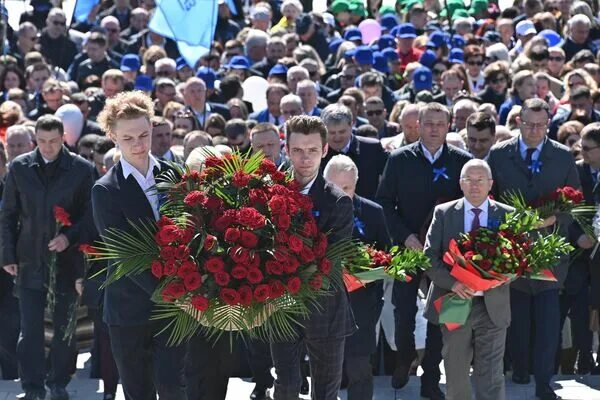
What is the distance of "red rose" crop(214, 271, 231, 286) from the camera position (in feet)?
23.1

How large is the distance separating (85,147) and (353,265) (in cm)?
462

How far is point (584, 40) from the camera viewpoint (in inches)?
699

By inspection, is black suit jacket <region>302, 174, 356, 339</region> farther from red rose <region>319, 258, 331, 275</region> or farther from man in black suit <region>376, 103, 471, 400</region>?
man in black suit <region>376, 103, 471, 400</region>

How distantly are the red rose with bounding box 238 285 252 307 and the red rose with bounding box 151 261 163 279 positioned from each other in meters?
0.44

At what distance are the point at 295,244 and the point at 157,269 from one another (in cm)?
75

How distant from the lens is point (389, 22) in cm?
2106

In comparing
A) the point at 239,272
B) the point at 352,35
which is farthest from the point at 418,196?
the point at 352,35

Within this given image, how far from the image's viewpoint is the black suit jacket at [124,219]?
303 inches

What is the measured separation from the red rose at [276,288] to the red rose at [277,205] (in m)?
0.37

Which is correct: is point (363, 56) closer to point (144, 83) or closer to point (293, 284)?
point (144, 83)

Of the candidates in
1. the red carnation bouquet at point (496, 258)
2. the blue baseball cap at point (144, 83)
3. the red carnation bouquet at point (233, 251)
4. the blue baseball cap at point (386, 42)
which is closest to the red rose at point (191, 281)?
the red carnation bouquet at point (233, 251)

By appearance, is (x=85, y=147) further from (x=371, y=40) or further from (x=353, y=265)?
(x=371, y=40)

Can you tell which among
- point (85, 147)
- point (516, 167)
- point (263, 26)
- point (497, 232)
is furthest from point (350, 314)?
point (263, 26)

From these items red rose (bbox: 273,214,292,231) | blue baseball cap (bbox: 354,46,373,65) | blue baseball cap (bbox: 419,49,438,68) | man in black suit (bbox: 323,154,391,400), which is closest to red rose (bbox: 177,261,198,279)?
red rose (bbox: 273,214,292,231)
